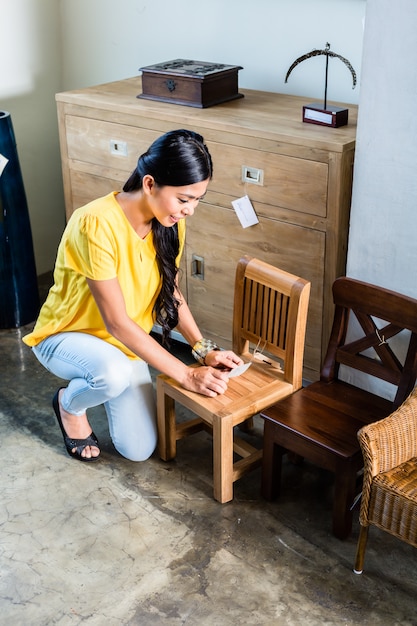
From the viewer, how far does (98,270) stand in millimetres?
2535

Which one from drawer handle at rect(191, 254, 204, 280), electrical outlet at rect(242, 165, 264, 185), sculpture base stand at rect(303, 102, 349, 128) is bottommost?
drawer handle at rect(191, 254, 204, 280)

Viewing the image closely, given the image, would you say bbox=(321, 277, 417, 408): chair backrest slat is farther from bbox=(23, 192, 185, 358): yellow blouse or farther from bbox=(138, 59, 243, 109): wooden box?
bbox=(138, 59, 243, 109): wooden box

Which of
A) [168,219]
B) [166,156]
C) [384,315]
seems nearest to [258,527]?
[384,315]

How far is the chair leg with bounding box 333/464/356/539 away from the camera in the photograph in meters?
2.40

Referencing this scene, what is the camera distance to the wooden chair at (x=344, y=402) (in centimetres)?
244

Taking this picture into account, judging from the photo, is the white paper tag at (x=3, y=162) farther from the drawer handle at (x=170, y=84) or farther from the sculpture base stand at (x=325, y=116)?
the sculpture base stand at (x=325, y=116)

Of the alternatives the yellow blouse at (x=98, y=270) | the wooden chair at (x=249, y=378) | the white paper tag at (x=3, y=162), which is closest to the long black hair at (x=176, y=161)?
the yellow blouse at (x=98, y=270)

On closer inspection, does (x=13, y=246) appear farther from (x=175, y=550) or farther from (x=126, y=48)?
(x=175, y=550)

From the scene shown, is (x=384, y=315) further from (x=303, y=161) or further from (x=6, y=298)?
(x=6, y=298)

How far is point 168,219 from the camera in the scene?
8.34 feet

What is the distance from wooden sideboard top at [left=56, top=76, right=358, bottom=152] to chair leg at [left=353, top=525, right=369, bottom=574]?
122 centimetres

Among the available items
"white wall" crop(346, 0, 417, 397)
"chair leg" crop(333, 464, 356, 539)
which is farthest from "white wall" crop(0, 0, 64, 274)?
"chair leg" crop(333, 464, 356, 539)

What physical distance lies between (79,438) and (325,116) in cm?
143

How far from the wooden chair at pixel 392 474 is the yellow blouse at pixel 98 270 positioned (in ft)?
3.03
